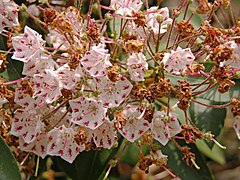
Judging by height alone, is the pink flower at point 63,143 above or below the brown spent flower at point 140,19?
below

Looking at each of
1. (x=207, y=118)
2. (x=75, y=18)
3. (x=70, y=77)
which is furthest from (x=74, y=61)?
(x=207, y=118)

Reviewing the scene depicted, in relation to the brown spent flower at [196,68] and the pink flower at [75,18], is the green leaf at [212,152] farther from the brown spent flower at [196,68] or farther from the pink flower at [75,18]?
the pink flower at [75,18]

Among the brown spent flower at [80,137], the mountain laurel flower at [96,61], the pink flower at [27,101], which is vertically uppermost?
the mountain laurel flower at [96,61]

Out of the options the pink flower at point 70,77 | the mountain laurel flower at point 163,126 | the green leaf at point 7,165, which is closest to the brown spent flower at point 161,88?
the mountain laurel flower at point 163,126

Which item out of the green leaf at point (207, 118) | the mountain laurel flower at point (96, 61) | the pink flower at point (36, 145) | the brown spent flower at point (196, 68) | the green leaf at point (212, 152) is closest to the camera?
the mountain laurel flower at point (96, 61)

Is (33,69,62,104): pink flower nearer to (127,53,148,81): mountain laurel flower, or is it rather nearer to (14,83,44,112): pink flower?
(14,83,44,112): pink flower

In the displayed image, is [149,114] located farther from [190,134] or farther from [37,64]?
[37,64]

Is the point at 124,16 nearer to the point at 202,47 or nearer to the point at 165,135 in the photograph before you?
the point at 202,47
